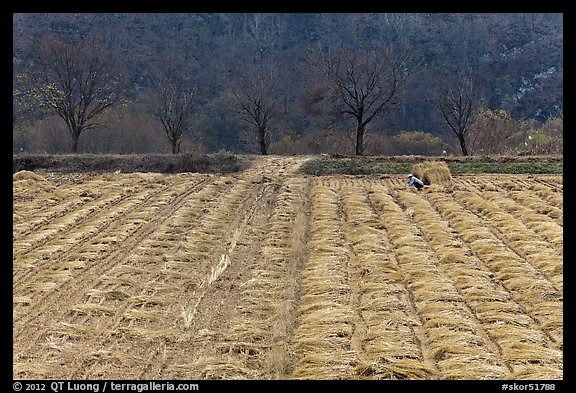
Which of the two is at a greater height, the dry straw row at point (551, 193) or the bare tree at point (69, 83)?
the bare tree at point (69, 83)

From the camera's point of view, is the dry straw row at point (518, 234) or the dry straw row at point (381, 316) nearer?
the dry straw row at point (381, 316)

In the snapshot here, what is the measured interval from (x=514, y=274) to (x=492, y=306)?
120 centimetres

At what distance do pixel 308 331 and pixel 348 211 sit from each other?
6137 millimetres

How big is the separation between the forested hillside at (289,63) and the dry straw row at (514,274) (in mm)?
24484

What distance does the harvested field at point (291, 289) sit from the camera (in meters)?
4.58

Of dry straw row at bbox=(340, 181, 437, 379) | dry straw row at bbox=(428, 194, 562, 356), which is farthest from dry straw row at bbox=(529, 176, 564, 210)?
dry straw row at bbox=(340, 181, 437, 379)

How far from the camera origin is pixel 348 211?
36.6 feet

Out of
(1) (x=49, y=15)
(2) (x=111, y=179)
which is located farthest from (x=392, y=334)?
(1) (x=49, y=15)

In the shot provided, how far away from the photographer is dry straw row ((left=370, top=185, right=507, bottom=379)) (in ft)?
14.3

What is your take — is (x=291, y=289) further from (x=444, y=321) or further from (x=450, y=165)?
(x=450, y=165)

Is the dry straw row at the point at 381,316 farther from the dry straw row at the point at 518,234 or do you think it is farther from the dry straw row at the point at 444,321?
the dry straw row at the point at 518,234

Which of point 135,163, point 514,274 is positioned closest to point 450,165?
point 135,163

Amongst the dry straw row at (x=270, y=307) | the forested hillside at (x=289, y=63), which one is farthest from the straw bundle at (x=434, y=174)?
the forested hillside at (x=289, y=63)
